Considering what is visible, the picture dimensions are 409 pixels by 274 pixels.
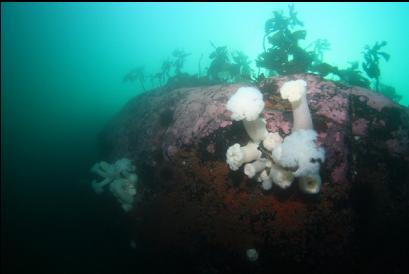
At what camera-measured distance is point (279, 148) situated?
12.5 feet

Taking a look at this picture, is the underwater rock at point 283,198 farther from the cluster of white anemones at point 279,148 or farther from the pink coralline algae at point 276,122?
the cluster of white anemones at point 279,148

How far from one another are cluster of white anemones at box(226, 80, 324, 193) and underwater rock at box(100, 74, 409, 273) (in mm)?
421

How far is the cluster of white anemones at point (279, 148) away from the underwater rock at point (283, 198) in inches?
16.6

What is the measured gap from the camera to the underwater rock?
423 cm

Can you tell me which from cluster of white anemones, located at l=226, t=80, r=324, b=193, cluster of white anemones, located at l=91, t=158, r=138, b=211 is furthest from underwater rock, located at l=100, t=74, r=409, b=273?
cluster of white anemones, located at l=226, t=80, r=324, b=193

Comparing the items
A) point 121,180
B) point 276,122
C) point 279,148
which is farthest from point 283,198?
point 121,180

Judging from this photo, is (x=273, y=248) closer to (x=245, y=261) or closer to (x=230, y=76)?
(x=245, y=261)

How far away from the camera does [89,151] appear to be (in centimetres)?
1590

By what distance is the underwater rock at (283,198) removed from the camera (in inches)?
167

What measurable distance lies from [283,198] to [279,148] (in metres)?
1.01

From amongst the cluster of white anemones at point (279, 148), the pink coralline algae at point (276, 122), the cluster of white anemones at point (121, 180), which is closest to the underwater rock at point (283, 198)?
the pink coralline algae at point (276, 122)

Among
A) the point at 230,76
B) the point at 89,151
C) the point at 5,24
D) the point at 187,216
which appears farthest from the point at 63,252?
the point at 5,24

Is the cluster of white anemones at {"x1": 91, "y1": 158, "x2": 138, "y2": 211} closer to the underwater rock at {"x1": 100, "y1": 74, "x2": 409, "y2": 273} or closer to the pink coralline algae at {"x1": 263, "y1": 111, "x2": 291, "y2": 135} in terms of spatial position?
the underwater rock at {"x1": 100, "y1": 74, "x2": 409, "y2": 273}

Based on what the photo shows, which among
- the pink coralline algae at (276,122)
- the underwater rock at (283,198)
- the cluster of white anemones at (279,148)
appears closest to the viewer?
the cluster of white anemones at (279,148)
